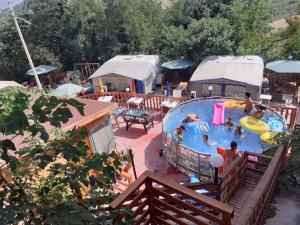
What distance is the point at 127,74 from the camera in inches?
644

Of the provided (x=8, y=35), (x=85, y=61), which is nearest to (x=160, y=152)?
(x=85, y=61)

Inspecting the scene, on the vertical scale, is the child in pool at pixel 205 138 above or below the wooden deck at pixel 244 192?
below

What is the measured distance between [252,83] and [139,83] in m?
6.27

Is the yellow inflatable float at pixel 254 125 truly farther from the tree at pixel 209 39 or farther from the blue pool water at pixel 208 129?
the tree at pixel 209 39

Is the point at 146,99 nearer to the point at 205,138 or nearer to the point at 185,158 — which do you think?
the point at 205,138

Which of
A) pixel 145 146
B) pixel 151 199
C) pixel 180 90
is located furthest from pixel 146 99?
pixel 151 199

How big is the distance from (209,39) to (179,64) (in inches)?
92.1

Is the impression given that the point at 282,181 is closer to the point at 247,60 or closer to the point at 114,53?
the point at 247,60

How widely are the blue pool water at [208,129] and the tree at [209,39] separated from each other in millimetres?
4719

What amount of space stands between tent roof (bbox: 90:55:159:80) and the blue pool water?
3882mm

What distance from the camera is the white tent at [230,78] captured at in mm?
13969

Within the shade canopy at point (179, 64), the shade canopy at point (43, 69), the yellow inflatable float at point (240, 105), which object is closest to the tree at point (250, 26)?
the shade canopy at point (179, 64)

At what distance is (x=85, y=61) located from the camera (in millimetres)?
22672

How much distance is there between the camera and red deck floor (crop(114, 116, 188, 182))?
10.1 meters
